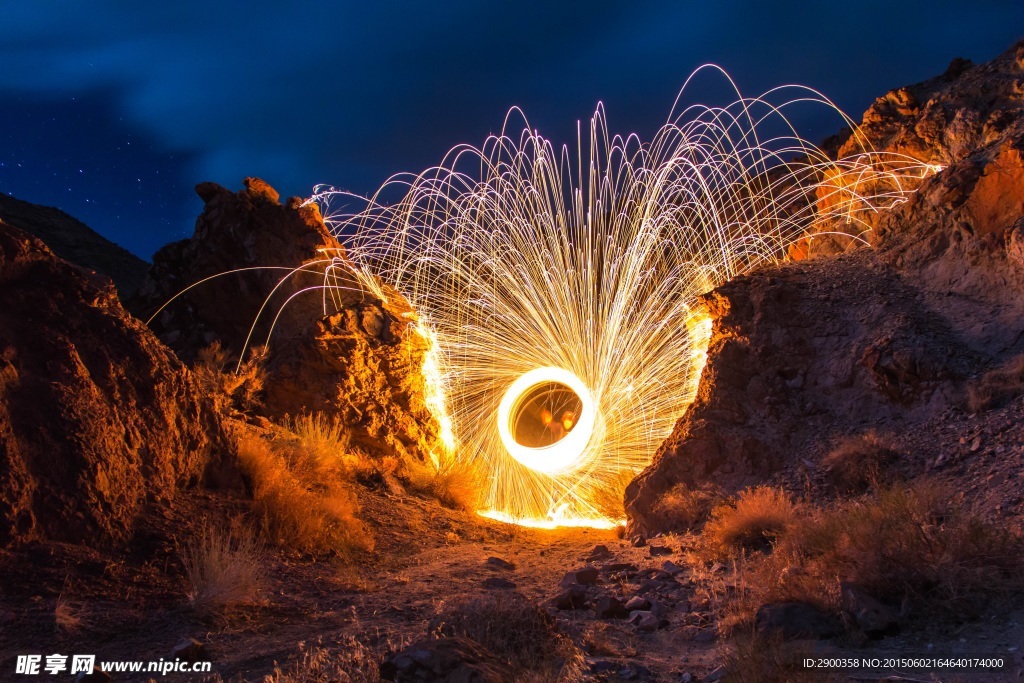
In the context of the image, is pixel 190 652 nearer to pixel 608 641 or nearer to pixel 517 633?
pixel 517 633

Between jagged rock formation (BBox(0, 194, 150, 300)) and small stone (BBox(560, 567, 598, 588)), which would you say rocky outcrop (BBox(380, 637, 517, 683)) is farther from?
jagged rock formation (BBox(0, 194, 150, 300))

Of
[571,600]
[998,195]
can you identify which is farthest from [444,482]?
[998,195]

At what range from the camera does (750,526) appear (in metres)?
7.55

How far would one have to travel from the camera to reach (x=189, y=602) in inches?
229

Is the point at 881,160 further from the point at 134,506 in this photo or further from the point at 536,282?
the point at 134,506

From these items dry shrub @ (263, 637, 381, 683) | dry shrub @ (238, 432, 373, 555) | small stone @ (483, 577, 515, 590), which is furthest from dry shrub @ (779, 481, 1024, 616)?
dry shrub @ (238, 432, 373, 555)

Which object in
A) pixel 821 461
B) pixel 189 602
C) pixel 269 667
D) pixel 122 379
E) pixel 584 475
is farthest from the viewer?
pixel 584 475

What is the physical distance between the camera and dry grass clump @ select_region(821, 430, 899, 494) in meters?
8.24

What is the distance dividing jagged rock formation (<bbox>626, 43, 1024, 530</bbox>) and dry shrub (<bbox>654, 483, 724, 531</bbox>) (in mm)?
216

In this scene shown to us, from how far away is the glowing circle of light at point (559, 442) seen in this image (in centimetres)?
1484

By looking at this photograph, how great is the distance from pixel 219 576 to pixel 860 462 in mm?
7160

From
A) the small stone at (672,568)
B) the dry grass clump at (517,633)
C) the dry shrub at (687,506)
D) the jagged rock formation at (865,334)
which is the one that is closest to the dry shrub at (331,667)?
the dry grass clump at (517,633)

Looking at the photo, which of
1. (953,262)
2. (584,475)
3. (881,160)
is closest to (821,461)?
(953,262)

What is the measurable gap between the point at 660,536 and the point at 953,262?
5.94 m
